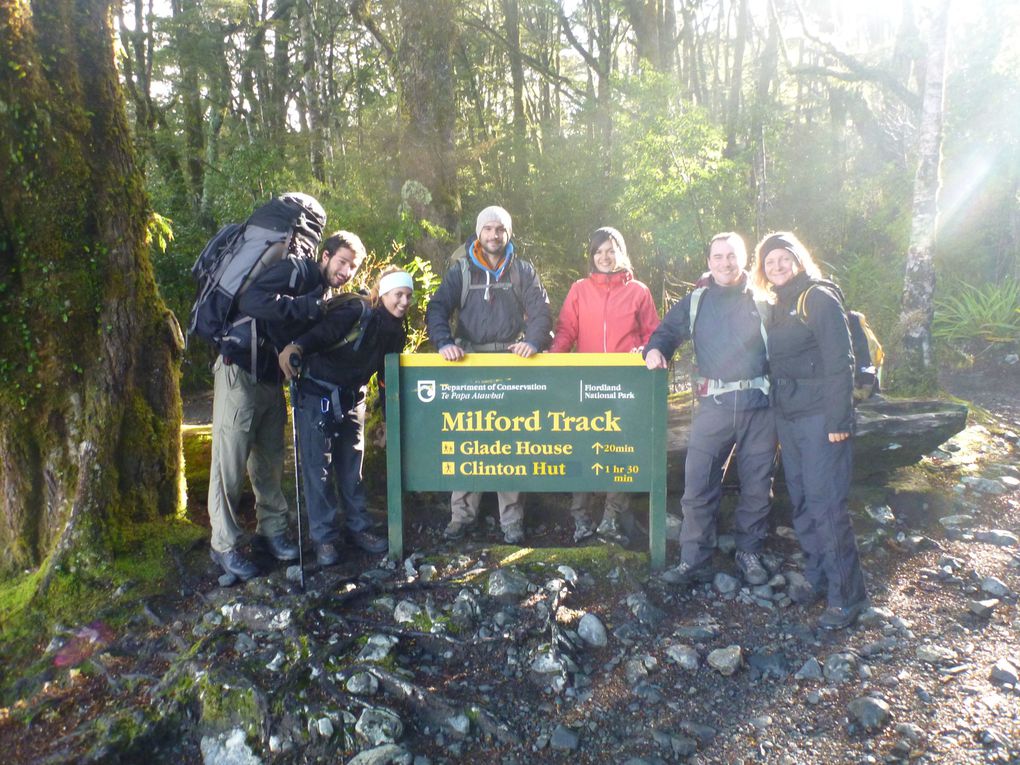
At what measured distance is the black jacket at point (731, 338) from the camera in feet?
15.5

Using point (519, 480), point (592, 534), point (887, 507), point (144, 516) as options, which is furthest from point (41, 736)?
point (887, 507)

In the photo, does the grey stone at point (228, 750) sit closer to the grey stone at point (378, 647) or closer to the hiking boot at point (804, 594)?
the grey stone at point (378, 647)

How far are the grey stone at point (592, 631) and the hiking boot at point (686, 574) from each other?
Result: 769 millimetres

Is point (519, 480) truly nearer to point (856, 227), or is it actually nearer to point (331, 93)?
point (856, 227)

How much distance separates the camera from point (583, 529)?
554 cm

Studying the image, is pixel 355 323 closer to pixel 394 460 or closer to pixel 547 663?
pixel 394 460

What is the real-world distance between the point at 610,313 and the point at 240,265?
2.62 meters

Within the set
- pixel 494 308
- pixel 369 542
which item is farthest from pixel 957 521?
pixel 369 542

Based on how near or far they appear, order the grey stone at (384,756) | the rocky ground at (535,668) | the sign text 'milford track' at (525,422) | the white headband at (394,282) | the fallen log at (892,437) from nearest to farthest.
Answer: the grey stone at (384,756) → the rocky ground at (535,668) → the white headband at (394,282) → the sign text 'milford track' at (525,422) → the fallen log at (892,437)

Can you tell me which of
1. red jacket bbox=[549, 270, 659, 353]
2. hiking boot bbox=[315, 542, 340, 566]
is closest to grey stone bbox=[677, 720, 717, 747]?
hiking boot bbox=[315, 542, 340, 566]

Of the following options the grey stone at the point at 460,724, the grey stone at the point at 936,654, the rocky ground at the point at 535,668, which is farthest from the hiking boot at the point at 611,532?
Answer: the grey stone at the point at 460,724

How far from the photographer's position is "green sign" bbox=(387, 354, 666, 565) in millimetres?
5066

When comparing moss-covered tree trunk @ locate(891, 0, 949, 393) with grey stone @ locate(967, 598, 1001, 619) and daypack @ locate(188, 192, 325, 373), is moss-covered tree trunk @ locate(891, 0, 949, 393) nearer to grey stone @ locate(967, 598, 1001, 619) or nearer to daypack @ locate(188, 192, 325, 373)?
grey stone @ locate(967, 598, 1001, 619)

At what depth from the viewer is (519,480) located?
204 inches
